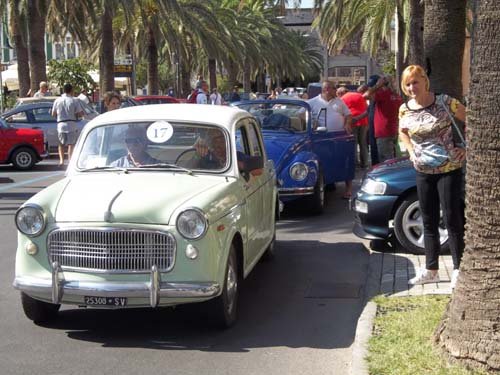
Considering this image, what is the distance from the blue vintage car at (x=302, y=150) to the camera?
1146 centimetres

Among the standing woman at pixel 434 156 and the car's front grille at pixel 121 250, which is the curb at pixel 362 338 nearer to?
the standing woman at pixel 434 156

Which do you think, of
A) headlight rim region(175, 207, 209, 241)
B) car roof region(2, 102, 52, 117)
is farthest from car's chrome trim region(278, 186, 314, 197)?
car roof region(2, 102, 52, 117)

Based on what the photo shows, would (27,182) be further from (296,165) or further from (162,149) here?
(162,149)

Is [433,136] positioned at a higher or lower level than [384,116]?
higher

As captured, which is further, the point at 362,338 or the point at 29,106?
the point at 29,106

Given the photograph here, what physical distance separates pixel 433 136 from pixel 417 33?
10.6m

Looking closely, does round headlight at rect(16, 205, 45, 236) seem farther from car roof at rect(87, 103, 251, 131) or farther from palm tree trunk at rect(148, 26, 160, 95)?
palm tree trunk at rect(148, 26, 160, 95)

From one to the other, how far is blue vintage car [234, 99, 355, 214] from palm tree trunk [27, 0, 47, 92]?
16.3m

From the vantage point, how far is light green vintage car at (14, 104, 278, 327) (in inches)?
236

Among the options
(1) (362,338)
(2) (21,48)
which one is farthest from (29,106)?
(1) (362,338)

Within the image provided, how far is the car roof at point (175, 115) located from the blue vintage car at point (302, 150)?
12.1 feet

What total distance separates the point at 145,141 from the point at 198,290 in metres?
1.82

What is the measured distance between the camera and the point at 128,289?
5.94m

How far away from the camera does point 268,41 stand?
55.7 m
